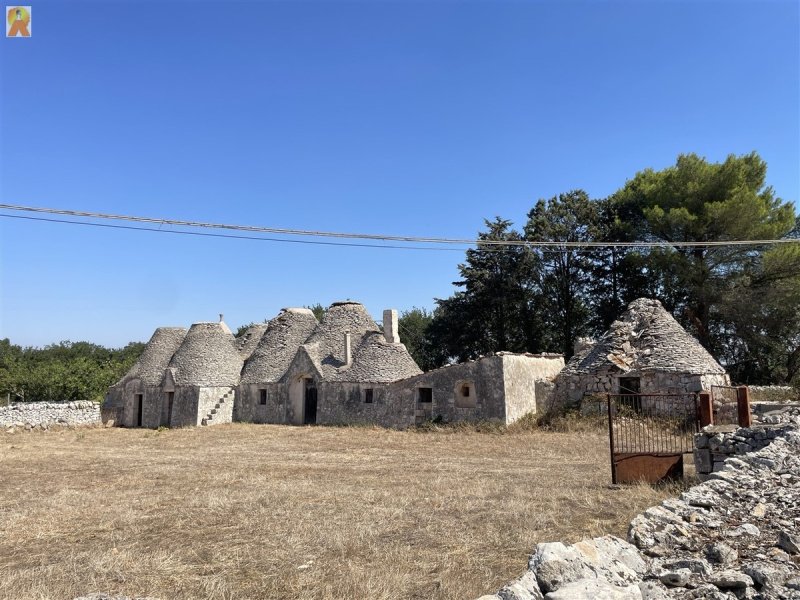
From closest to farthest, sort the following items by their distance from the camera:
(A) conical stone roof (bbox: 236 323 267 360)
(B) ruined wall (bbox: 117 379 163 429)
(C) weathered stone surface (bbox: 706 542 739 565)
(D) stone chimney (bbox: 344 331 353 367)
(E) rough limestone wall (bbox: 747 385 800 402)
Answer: (C) weathered stone surface (bbox: 706 542 739 565) → (E) rough limestone wall (bbox: 747 385 800 402) → (D) stone chimney (bbox: 344 331 353 367) → (B) ruined wall (bbox: 117 379 163 429) → (A) conical stone roof (bbox: 236 323 267 360)

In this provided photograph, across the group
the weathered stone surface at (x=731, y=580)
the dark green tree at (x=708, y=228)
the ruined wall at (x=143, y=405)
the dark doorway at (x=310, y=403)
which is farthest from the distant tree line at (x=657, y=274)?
the weathered stone surface at (x=731, y=580)

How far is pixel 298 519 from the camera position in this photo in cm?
679

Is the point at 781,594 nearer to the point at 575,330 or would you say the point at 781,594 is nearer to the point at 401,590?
the point at 401,590

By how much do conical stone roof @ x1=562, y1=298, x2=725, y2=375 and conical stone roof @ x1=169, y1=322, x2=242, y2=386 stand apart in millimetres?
13946

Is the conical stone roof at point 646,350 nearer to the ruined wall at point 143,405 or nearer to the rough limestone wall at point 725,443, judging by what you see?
the rough limestone wall at point 725,443

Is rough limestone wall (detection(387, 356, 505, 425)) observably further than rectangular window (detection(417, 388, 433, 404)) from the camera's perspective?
No

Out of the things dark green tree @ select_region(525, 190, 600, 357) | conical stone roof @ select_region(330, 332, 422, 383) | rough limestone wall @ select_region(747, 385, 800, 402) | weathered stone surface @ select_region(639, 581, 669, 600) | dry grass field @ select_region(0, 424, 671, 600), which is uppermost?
Answer: dark green tree @ select_region(525, 190, 600, 357)

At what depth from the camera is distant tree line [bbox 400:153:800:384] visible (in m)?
25.2

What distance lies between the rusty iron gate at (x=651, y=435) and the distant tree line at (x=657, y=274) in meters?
10.5

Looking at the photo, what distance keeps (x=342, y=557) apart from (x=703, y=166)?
2749cm

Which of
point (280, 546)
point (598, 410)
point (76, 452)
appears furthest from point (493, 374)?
point (280, 546)

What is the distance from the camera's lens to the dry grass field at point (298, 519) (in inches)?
186

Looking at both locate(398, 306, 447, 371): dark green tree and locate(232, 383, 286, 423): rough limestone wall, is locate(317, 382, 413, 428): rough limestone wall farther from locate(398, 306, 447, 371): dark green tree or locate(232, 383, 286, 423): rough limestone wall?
locate(398, 306, 447, 371): dark green tree

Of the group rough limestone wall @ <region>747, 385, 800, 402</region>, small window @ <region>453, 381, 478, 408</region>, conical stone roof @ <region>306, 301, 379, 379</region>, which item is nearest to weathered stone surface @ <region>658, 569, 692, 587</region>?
rough limestone wall @ <region>747, 385, 800, 402</region>
